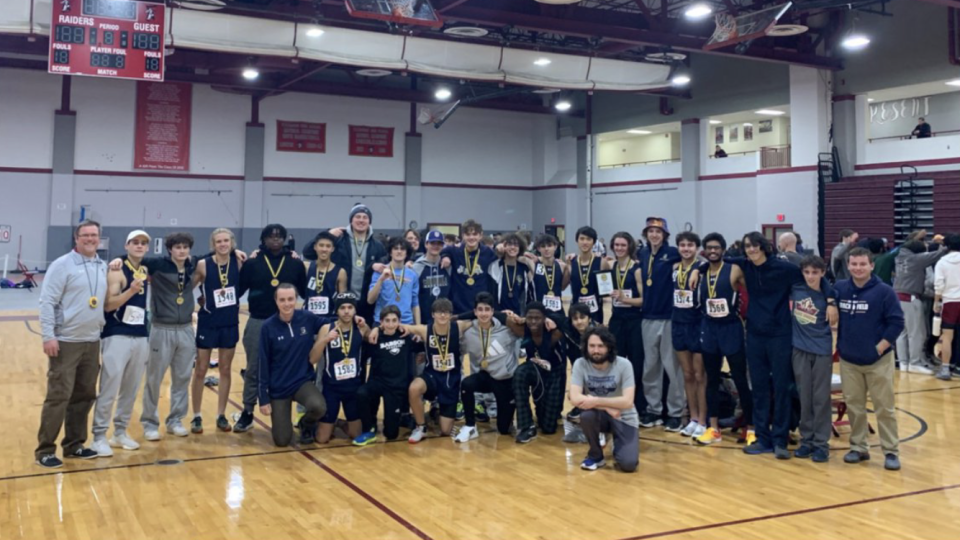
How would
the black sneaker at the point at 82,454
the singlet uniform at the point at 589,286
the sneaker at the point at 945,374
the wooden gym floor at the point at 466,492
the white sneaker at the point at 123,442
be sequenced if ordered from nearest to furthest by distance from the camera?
1. the wooden gym floor at the point at 466,492
2. the black sneaker at the point at 82,454
3. the white sneaker at the point at 123,442
4. the singlet uniform at the point at 589,286
5. the sneaker at the point at 945,374

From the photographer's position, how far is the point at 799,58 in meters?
17.2

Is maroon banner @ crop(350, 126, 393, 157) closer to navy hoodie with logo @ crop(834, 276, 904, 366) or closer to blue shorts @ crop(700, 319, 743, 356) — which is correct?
blue shorts @ crop(700, 319, 743, 356)

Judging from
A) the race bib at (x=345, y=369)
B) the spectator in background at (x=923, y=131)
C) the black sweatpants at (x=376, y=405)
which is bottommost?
Result: the black sweatpants at (x=376, y=405)

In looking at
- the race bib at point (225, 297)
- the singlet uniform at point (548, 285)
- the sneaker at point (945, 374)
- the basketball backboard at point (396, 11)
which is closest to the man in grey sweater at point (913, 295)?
the sneaker at point (945, 374)

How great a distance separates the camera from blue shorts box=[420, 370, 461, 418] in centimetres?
632

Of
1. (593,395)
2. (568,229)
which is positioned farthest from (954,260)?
(568,229)

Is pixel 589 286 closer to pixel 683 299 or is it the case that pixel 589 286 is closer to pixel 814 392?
pixel 683 299

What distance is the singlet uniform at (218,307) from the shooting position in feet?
20.6

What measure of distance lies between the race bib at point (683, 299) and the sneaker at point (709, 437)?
1.04m

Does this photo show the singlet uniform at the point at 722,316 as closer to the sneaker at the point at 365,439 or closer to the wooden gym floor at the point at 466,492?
the wooden gym floor at the point at 466,492

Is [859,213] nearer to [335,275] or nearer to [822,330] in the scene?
[822,330]

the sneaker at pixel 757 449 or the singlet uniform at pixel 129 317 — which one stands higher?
the singlet uniform at pixel 129 317

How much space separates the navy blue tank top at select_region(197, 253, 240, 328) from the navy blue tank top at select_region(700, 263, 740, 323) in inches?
156

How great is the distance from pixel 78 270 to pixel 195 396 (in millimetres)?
1596
